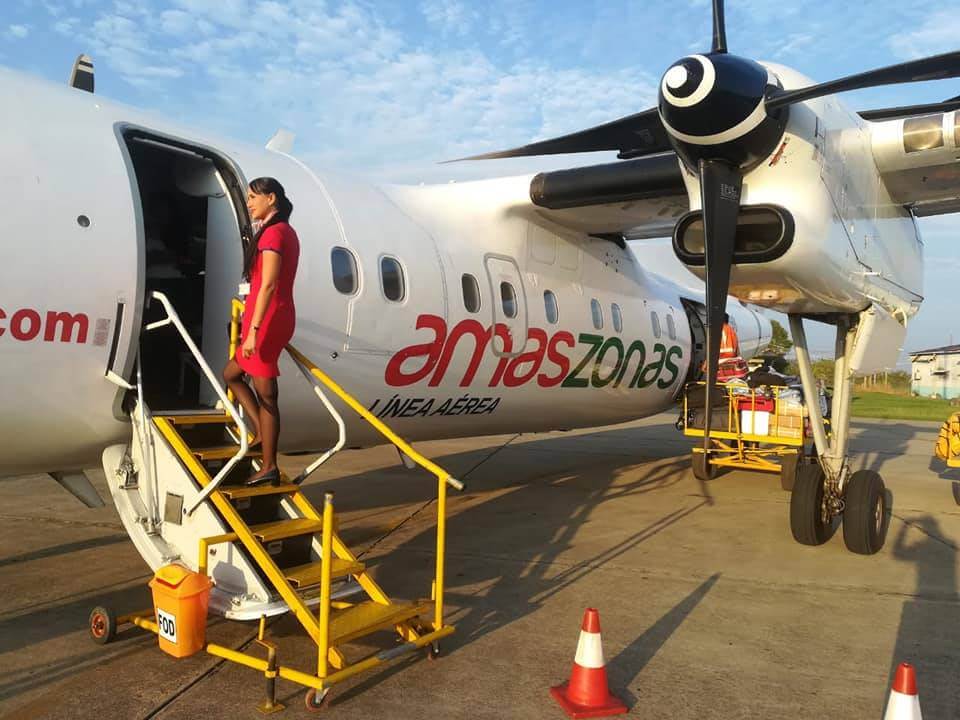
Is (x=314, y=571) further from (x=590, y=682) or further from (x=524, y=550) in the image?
(x=524, y=550)

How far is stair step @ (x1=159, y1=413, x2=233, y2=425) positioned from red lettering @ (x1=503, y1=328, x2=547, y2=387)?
11.2 feet

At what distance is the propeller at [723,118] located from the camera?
5523 mm

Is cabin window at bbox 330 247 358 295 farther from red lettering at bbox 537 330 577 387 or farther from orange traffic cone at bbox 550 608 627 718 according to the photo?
orange traffic cone at bbox 550 608 627 718

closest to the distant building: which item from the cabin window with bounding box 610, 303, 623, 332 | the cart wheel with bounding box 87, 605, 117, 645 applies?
the cabin window with bounding box 610, 303, 623, 332

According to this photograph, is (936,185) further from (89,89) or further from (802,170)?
(89,89)

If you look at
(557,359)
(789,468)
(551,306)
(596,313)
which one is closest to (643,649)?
(557,359)

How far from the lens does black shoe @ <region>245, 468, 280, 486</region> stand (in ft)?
14.9

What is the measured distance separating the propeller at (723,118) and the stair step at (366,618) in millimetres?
3081

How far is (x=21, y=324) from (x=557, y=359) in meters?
5.51

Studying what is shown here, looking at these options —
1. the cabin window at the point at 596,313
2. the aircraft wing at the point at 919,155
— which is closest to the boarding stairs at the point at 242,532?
the cabin window at the point at 596,313

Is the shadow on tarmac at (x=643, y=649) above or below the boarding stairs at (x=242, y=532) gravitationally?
below

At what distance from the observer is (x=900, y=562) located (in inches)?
273

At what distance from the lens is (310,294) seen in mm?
5680

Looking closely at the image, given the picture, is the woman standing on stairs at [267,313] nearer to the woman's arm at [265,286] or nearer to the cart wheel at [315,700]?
the woman's arm at [265,286]
